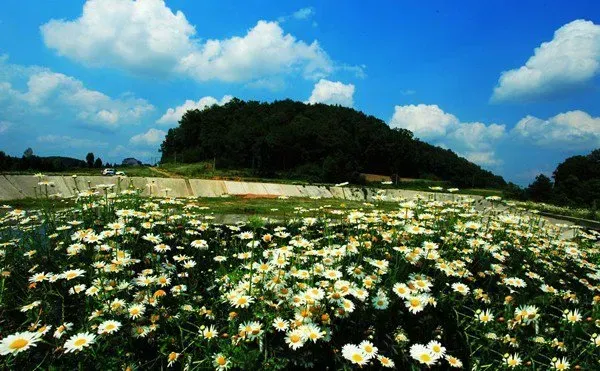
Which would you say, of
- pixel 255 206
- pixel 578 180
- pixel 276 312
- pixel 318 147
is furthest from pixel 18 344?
pixel 318 147

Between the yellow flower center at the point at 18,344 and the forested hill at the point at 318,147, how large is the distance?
6858 centimetres

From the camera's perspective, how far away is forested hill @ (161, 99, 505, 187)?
87000 mm

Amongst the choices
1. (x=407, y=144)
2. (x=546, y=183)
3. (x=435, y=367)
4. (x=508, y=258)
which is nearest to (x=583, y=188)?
(x=546, y=183)

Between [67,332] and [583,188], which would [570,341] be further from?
[583,188]

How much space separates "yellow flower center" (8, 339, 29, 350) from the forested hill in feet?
225

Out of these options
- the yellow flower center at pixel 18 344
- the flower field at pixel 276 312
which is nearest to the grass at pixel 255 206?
the flower field at pixel 276 312

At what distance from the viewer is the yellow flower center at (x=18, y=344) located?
194 centimetres

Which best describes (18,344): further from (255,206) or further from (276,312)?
(255,206)

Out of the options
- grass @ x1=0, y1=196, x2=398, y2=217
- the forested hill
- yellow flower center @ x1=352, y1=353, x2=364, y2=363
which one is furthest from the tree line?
the forested hill

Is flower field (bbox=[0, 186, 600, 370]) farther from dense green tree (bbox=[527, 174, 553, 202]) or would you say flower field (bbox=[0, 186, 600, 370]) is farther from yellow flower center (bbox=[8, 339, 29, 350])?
dense green tree (bbox=[527, 174, 553, 202])

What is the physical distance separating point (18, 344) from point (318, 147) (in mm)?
89634

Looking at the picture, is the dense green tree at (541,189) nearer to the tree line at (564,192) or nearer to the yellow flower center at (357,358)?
the tree line at (564,192)

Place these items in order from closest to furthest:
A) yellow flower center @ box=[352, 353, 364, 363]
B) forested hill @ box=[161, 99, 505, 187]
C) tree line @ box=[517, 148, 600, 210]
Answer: yellow flower center @ box=[352, 353, 364, 363], tree line @ box=[517, 148, 600, 210], forested hill @ box=[161, 99, 505, 187]

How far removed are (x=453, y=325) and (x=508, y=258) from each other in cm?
192
